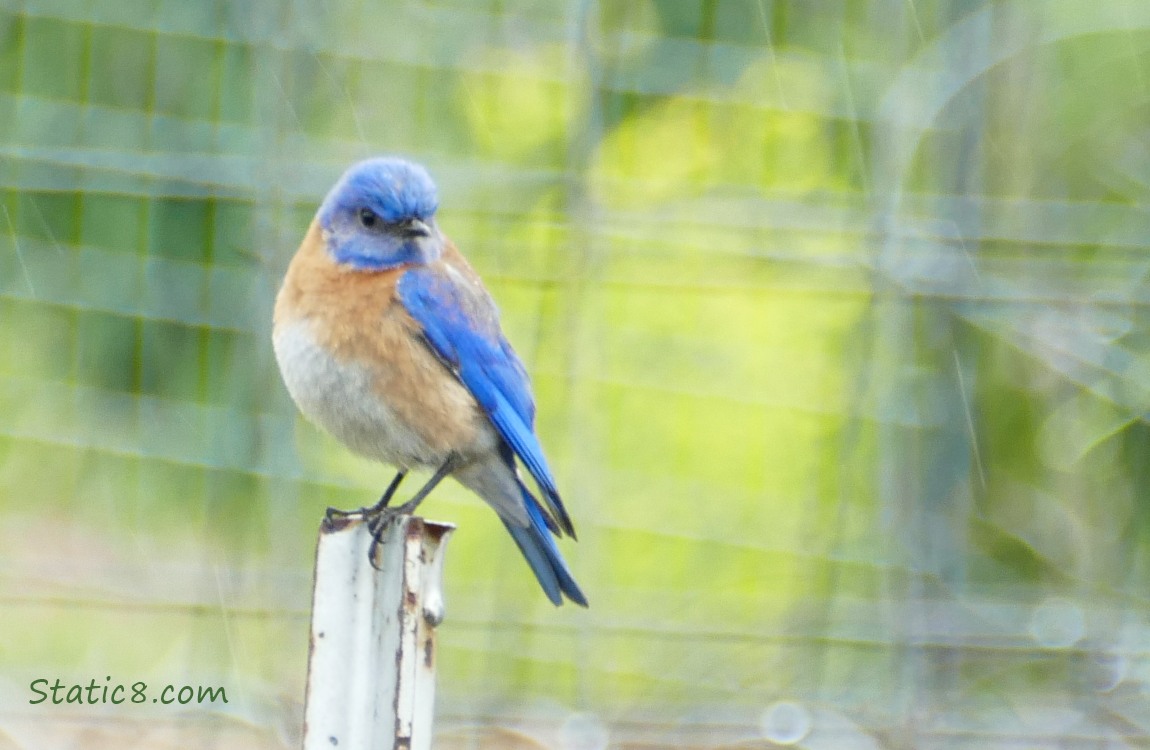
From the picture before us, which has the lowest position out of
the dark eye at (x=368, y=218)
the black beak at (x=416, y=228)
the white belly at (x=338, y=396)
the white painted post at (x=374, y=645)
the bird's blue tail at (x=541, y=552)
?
the white painted post at (x=374, y=645)

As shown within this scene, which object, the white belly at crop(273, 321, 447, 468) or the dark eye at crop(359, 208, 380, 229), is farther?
the dark eye at crop(359, 208, 380, 229)

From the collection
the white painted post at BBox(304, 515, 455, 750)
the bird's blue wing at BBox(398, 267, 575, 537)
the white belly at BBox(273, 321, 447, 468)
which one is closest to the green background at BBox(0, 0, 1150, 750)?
the bird's blue wing at BBox(398, 267, 575, 537)

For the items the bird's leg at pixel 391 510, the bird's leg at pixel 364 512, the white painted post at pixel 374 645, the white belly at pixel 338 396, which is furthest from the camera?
the white belly at pixel 338 396

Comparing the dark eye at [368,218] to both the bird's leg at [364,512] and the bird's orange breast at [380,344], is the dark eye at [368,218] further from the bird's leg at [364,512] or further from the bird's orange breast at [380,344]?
the bird's leg at [364,512]

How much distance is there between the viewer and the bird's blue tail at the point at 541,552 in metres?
2.54

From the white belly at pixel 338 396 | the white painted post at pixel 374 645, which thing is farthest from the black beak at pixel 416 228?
the white painted post at pixel 374 645

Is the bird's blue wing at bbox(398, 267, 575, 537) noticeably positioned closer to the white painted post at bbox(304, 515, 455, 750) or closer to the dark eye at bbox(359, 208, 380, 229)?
the dark eye at bbox(359, 208, 380, 229)

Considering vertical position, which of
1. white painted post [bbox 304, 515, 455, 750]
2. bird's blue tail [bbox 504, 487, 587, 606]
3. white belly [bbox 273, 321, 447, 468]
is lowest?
white painted post [bbox 304, 515, 455, 750]

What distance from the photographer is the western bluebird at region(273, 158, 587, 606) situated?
8.34 feet

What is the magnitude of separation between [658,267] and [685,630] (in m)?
0.97

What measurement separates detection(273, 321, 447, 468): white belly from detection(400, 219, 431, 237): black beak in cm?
25

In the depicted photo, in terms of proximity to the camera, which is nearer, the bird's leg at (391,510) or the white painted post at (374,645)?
the white painted post at (374,645)

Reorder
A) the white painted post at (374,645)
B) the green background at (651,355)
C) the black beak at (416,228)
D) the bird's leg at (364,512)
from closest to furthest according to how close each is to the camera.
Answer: the white painted post at (374,645), the bird's leg at (364,512), the black beak at (416,228), the green background at (651,355)

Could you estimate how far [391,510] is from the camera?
7.48 ft
